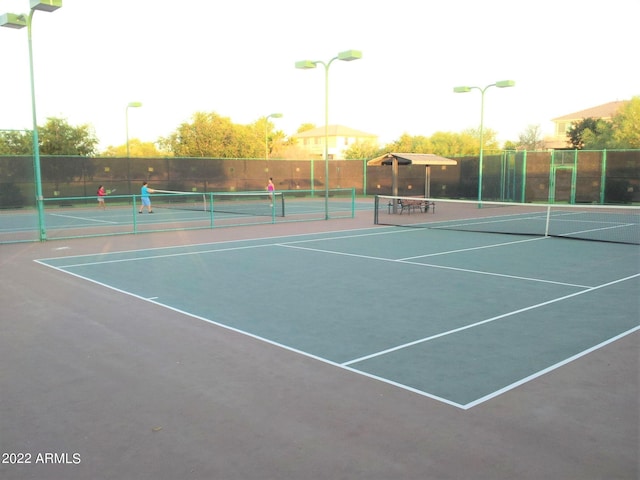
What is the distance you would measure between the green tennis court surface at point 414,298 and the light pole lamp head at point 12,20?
611cm

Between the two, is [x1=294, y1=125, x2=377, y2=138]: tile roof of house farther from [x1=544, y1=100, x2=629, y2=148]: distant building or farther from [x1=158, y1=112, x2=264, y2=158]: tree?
[x1=158, y1=112, x2=264, y2=158]: tree

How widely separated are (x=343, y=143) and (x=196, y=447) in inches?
4075

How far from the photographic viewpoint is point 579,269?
36.6 ft

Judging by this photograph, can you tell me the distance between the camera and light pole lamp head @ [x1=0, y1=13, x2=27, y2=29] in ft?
46.8

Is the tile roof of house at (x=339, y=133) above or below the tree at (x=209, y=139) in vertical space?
above

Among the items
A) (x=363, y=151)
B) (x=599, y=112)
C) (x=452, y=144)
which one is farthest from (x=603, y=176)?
(x=599, y=112)

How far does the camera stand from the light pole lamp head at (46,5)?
13.5m

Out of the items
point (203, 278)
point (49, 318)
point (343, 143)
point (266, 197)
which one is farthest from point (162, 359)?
point (343, 143)

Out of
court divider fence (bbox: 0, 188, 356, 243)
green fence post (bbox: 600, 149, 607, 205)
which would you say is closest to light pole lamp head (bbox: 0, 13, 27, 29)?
court divider fence (bbox: 0, 188, 356, 243)

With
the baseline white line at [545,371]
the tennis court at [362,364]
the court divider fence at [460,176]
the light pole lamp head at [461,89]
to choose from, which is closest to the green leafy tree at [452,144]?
the court divider fence at [460,176]

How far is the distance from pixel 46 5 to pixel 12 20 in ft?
4.35

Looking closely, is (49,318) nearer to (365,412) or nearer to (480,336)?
(365,412)

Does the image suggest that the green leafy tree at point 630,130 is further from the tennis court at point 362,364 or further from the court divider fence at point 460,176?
the tennis court at point 362,364

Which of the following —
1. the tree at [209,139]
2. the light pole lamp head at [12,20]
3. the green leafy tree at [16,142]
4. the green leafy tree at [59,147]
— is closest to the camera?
the light pole lamp head at [12,20]
